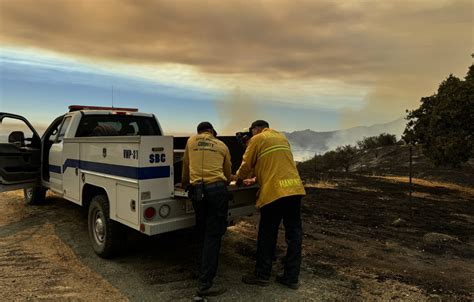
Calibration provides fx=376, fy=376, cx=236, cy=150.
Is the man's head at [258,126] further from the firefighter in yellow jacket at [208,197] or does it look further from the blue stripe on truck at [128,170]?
the blue stripe on truck at [128,170]

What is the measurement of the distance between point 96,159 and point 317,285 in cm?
338

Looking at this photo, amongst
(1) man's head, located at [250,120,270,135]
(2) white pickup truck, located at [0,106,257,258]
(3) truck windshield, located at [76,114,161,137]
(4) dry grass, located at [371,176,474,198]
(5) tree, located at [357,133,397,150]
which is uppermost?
(5) tree, located at [357,133,397,150]

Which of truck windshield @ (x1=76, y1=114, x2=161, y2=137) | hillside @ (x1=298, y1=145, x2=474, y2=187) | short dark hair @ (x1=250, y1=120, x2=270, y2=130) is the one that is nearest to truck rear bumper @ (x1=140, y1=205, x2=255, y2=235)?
short dark hair @ (x1=250, y1=120, x2=270, y2=130)

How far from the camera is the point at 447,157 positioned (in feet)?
39.2

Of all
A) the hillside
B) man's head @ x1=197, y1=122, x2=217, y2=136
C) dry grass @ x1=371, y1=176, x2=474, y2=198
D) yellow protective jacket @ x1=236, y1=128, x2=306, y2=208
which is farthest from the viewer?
the hillside

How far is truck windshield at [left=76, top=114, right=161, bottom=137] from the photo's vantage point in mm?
6491

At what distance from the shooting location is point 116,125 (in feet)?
23.1

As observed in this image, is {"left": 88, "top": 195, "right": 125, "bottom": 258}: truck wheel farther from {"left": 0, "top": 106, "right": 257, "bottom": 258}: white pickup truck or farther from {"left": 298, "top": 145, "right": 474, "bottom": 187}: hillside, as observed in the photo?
{"left": 298, "top": 145, "right": 474, "bottom": 187}: hillside

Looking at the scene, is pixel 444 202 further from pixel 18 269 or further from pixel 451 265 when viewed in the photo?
pixel 18 269

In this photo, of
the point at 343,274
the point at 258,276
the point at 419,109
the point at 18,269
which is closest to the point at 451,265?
the point at 343,274

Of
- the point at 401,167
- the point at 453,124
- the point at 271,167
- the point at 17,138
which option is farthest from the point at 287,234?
the point at 401,167

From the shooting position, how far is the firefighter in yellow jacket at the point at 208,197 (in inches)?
167

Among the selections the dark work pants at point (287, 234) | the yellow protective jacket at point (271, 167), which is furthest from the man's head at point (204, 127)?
the dark work pants at point (287, 234)

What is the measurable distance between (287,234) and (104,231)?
8.21ft
